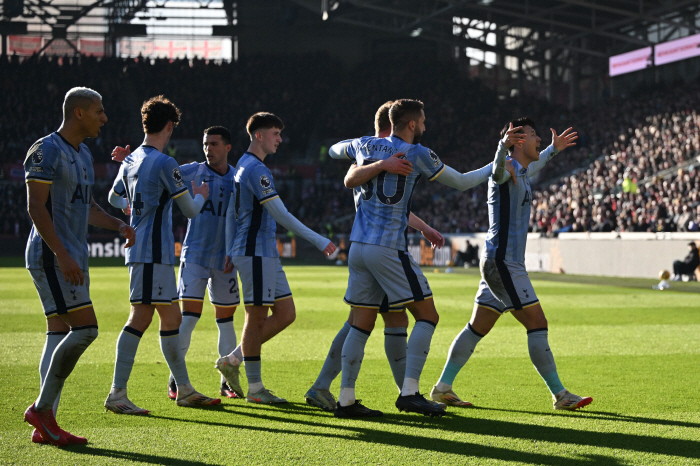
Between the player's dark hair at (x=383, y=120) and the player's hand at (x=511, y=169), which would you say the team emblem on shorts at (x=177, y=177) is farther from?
the player's hand at (x=511, y=169)

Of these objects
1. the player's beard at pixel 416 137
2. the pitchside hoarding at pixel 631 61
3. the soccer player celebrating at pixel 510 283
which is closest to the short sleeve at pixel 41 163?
the player's beard at pixel 416 137

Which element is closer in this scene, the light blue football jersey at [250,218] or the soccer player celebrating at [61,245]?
the soccer player celebrating at [61,245]

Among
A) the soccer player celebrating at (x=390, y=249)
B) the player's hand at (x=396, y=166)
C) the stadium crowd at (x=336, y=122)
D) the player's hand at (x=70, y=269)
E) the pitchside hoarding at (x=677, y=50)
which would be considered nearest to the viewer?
the player's hand at (x=70, y=269)

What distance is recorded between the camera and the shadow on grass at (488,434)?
457 cm

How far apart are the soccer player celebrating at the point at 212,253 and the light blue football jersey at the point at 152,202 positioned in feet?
3.16

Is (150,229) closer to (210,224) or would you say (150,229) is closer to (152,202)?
(152,202)

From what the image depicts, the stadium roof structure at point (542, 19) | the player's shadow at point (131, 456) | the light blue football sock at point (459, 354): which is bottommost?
the player's shadow at point (131, 456)

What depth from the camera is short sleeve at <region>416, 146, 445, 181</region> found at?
5.52 meters

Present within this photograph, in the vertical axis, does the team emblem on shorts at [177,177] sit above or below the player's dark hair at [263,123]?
below

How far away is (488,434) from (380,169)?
1853mm

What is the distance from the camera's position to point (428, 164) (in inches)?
217

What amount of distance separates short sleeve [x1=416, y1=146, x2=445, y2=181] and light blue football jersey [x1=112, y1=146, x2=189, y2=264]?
164cm

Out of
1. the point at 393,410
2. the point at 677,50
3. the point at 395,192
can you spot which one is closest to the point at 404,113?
the point at 395,192

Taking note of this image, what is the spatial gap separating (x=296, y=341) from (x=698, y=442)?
6227mm
